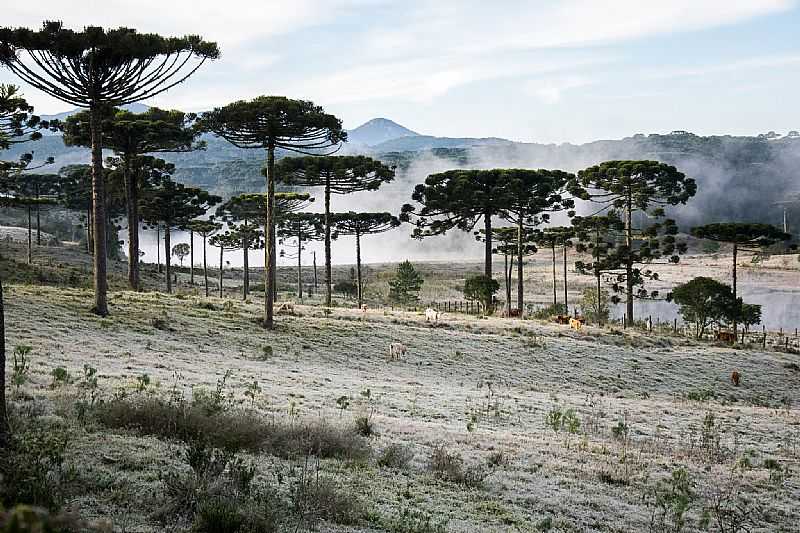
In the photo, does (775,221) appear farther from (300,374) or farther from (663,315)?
(300,374)

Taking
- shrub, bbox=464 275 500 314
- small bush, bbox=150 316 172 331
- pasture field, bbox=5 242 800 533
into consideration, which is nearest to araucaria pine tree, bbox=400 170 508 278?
shrub, bbox=464 275 500 314

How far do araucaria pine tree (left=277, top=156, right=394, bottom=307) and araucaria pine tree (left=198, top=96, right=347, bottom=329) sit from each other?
8.01 metres

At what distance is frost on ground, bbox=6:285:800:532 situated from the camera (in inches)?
310

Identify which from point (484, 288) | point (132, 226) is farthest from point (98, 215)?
point (484, 288)

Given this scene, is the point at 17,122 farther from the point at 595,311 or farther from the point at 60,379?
the point at 595,311

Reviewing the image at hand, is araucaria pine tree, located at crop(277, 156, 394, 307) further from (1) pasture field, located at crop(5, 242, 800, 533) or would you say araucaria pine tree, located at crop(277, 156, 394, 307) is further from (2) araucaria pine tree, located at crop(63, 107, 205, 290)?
(1) pasture field, located at crop(5, 242, 800, 533)

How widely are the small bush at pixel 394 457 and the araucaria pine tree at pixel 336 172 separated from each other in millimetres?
26716

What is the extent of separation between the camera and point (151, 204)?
148ft

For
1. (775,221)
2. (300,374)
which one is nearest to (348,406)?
(300,374)

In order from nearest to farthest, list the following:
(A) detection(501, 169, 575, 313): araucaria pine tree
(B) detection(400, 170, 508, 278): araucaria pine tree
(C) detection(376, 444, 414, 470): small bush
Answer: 1. (C) detection(376, 444, 414, 470): small bush
2. (A) detection(501, 169, 575, 313): araucaria pine tree
3. (B) detection(400, 170, 508, 278): araucaria pine tree

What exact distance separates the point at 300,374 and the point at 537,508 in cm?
1138

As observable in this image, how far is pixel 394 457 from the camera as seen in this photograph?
9.37 meters

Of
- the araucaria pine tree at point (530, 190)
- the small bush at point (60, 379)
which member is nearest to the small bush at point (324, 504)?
the small bush at point (60, 379)

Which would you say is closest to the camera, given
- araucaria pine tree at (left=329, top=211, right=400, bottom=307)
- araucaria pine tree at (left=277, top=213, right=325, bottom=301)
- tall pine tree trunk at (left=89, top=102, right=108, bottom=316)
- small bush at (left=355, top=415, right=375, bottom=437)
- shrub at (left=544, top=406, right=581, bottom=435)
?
small bush at (left=355, top=415, right=375, bottom=437)
